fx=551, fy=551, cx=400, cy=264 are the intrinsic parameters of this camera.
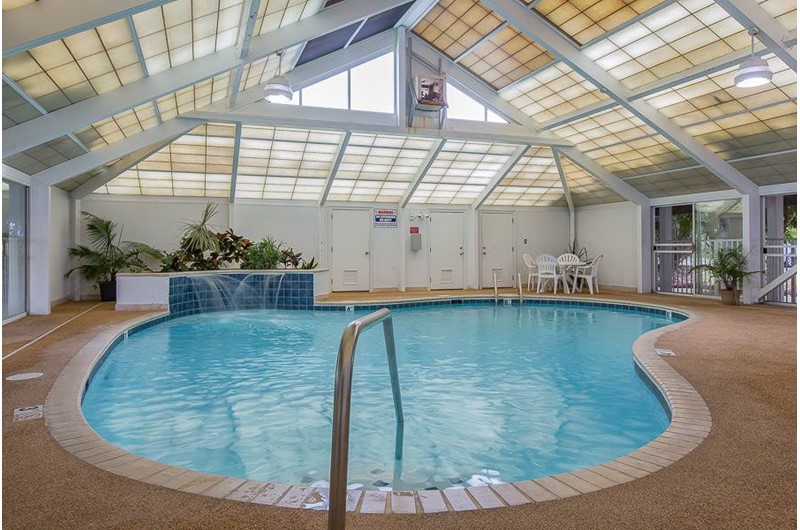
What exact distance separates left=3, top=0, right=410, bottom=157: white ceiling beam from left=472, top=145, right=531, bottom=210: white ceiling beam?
217 inches

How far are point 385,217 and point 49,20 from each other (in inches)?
412

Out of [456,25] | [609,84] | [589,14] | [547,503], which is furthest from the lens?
[456,25]

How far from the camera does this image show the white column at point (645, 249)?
14023mm

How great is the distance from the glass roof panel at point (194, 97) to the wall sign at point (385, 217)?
17.3 feet

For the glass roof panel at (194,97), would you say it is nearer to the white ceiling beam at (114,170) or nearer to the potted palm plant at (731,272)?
the white ceiling beam at (114,170)

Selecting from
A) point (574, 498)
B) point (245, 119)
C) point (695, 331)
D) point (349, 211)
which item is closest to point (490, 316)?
point (695, 331)

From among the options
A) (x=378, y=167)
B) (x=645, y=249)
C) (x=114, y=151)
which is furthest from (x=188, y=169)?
(x=645, y=249)

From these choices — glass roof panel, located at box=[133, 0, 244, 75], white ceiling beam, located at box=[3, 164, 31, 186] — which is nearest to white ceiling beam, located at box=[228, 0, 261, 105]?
glass roof panel, located at box=[133, 0, 244, 75]

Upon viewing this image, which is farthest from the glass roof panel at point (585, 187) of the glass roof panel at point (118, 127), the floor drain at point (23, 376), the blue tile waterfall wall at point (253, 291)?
the floor drain at point (23, 376)

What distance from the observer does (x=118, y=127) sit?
9156 millimetres

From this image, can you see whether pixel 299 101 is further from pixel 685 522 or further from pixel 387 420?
pixel 685 522

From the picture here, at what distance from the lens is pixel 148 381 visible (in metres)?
5.57

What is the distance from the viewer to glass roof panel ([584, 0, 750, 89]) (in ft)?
25.3

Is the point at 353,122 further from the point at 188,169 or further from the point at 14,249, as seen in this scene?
the point at 14,249
